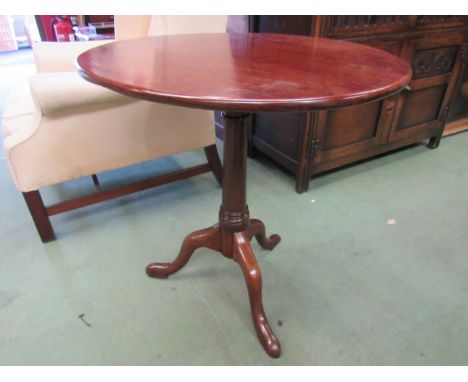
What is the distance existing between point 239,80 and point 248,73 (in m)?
0.06

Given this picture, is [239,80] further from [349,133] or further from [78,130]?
[349,133]

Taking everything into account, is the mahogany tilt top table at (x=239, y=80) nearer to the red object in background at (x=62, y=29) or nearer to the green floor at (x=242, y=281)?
the green floor at (x=242, y=281)

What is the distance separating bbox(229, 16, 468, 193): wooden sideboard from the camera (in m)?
1.55

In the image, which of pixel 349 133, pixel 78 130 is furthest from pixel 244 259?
pixel 349 133

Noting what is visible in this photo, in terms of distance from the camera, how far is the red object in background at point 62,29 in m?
2.86

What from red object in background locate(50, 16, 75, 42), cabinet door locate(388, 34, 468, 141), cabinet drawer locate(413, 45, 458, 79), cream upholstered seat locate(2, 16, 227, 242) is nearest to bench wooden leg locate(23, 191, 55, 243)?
cream upholstered seat locate(2, 16, 227, 242)

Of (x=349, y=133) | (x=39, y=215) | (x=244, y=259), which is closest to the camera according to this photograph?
(x=244, y=259)

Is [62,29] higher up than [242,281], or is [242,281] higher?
[62,29]

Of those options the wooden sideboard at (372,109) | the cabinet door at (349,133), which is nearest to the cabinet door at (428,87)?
the wooden sideboard at (372,109)

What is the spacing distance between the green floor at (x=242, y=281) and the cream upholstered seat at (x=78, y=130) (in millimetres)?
173

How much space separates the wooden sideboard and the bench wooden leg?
1.13m

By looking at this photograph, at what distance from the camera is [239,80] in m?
0.72
